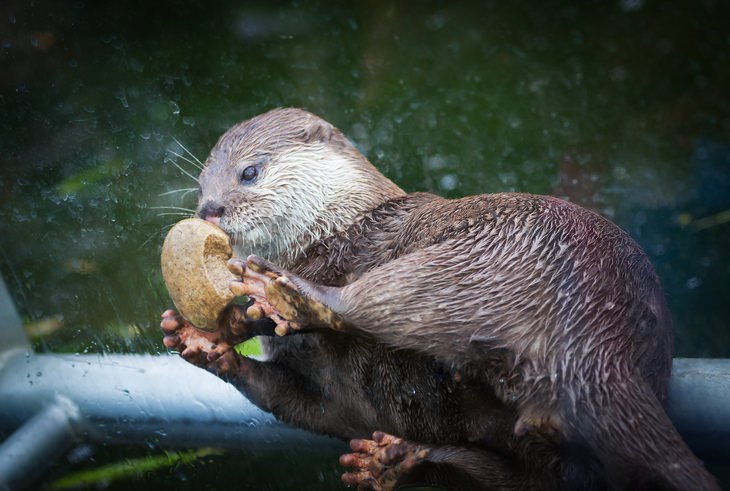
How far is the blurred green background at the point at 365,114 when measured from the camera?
2.50 metres

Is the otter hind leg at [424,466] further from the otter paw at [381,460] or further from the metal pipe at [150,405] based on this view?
the metal pipe at [150,405]

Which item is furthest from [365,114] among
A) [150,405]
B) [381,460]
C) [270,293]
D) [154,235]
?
[381,460]

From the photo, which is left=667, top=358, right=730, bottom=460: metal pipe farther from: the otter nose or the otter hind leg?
the otter nose

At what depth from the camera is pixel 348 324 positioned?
1466 mm

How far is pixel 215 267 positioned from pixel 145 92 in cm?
129

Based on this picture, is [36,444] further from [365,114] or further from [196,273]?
[365,114]

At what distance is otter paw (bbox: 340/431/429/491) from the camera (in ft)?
4.99

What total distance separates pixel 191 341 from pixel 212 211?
29 cm

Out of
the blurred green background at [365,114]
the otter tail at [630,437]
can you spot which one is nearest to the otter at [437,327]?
the otter tail at [630,437]

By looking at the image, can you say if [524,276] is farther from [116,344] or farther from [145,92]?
[145,92]

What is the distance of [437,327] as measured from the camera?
4.59ft

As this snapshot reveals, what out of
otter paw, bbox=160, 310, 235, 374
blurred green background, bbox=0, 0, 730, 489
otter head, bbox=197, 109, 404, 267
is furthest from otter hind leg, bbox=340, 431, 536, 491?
blurred green background, bbox=0, 0, 730, 489

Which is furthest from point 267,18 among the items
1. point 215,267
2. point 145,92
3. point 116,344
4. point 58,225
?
point 215,267

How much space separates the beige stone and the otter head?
0.16 metres
